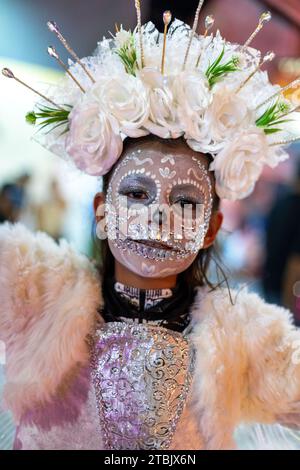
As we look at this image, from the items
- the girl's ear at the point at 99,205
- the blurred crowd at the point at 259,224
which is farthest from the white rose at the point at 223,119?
the blurred crowd at the point at 259,224

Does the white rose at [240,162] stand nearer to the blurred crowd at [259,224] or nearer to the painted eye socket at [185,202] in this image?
the painted eye socket at [185,202]

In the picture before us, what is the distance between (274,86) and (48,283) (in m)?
0.65

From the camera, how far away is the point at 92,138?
1.22 metres

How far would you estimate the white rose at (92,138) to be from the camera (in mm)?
1212

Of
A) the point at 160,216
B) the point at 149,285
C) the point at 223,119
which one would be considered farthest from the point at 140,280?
the point at 223,119

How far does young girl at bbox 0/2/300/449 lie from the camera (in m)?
1.21

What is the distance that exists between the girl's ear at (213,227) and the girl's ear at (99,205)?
25 cm

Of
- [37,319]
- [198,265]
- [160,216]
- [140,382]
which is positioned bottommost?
[140,382]

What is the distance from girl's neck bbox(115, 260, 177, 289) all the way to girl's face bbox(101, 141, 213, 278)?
5cm

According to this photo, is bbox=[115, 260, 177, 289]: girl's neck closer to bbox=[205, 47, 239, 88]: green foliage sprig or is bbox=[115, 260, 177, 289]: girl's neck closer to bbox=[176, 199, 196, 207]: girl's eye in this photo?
bbox=[176, 199, 196, 207]: girl's eye

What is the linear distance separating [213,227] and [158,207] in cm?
23

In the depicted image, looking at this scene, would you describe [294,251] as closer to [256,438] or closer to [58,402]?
[256,438]

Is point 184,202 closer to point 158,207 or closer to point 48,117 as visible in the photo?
point 158,207

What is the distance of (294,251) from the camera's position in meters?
3.45
